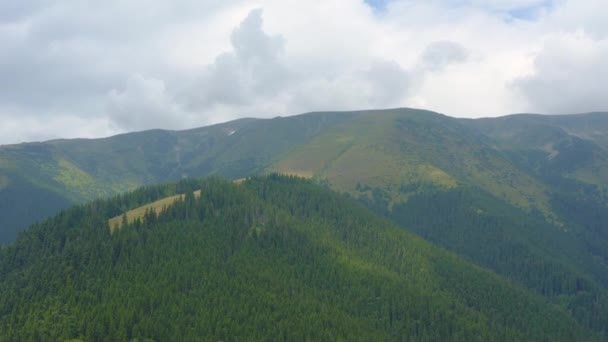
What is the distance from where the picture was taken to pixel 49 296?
185250 millimetres

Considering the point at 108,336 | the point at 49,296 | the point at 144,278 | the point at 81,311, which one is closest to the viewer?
the point at 108,336

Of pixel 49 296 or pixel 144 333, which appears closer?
pixel 144 333

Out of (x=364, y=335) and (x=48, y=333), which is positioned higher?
(x=48, y=333)

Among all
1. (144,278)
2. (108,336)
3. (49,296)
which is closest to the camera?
(108,336)

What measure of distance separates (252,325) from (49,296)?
66.5 meters

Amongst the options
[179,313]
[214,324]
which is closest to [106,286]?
[179,313]

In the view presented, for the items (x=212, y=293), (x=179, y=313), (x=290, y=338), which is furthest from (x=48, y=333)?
(x=290, y=338)

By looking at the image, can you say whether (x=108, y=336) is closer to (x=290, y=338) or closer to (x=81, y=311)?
(x=81, y=311)

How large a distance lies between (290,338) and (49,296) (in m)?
79.1

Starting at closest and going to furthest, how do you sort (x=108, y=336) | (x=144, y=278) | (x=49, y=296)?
1. (x=108, y=336)
2. (x=49, y=296)
3. (x=144, y=278)

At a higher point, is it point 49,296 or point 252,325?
point 49,296

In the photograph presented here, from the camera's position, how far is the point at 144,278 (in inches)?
7830

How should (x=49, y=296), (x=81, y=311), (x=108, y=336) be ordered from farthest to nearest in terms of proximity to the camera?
(x=49, y=296) < (x=81, y=311) < (x=108, y=336)

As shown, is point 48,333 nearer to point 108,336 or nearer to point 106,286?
point 108,336
